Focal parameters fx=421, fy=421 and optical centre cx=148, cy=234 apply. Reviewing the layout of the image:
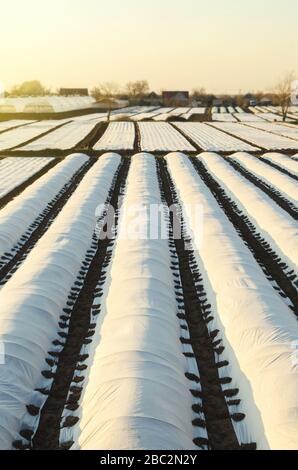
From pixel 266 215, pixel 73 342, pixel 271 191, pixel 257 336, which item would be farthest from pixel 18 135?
pixel 257 336

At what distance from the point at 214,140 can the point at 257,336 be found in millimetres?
41399

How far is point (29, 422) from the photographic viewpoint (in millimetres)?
8461

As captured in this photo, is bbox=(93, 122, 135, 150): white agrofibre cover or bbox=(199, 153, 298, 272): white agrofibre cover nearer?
bbox=(199, 153, 298, 272): white agrofibre cover

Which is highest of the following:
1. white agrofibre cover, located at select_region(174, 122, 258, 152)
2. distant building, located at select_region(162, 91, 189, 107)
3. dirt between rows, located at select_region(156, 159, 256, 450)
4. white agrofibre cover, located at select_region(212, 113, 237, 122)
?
distant building, located at select_region(162, 91, 189, 107)

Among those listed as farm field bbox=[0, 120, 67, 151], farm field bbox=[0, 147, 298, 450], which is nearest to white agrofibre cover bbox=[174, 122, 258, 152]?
farm field bbox=[0, 120, 67, 151]

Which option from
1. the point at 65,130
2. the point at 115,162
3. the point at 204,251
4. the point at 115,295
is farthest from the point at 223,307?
the point at 65,130

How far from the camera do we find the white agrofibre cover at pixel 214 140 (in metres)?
42.6

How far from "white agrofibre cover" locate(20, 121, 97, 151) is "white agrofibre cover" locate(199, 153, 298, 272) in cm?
2160

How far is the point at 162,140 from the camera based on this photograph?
4834cm

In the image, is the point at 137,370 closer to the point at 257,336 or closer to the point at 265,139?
the point at 257,336

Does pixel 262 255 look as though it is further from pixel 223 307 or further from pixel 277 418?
pixel 277 418

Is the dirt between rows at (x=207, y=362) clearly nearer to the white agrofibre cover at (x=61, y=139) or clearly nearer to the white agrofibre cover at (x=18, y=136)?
the white agrofibre cover at (x=61, y=139)

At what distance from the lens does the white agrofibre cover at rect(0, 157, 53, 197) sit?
26666 mm

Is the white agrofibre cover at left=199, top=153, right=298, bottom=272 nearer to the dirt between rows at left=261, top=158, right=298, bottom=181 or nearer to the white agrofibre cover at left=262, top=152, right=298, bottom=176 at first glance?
the dirt between rows at left=261, top=158, right=298, bottom=181
